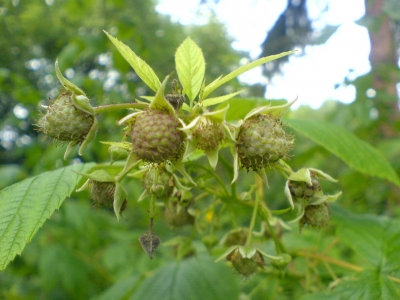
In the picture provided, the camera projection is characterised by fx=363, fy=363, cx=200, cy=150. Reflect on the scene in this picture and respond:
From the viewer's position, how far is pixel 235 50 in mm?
10836

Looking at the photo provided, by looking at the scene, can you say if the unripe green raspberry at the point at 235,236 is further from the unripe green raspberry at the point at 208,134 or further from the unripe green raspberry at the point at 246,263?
the unripe green raspberry at the point at 208,134

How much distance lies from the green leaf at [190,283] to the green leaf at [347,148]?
3.50ft

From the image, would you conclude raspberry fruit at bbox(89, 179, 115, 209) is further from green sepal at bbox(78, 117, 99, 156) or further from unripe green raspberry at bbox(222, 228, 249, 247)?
unripe green raspberry at bbox(222, 228, 249, 247)

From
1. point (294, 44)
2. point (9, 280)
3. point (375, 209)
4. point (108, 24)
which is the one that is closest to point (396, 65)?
point (375, 209)

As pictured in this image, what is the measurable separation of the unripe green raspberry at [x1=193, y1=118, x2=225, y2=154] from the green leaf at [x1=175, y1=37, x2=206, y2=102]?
21cm

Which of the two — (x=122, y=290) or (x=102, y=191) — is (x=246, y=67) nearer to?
(x=102, y=191)

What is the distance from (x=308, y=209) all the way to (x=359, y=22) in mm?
2165

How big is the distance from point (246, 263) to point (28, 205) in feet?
2.88

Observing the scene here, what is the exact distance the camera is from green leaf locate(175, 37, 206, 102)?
52.4 inches

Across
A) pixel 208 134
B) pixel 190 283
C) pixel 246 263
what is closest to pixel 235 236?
pixel 246 263

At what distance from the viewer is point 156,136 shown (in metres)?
1.06

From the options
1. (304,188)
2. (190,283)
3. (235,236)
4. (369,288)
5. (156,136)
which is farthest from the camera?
(190,283)

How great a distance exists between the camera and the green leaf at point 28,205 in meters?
1.23

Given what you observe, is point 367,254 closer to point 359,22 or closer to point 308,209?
point 308,209
